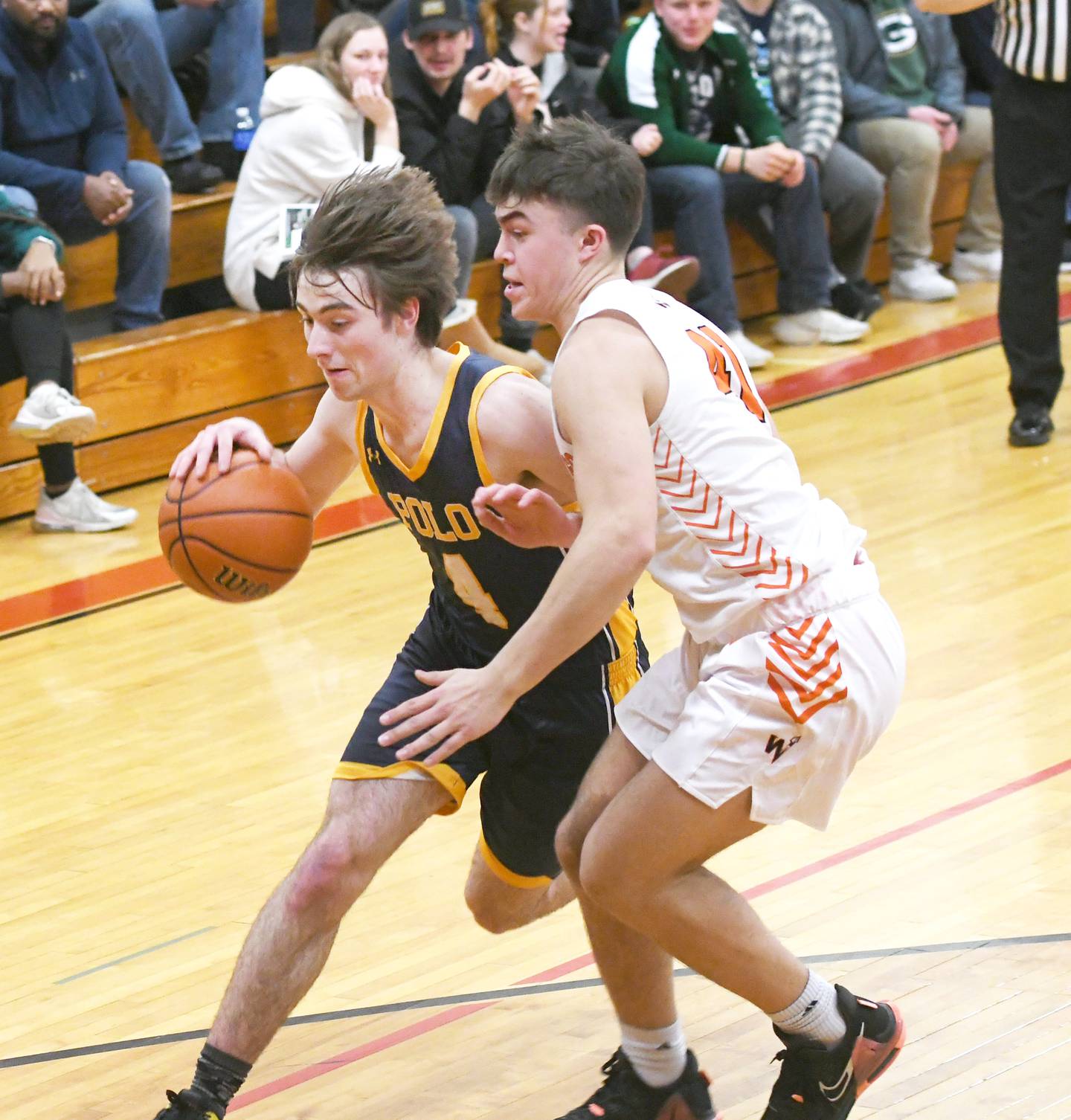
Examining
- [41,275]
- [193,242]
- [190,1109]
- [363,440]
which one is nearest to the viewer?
[190,1109]

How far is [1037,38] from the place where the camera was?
676 cm

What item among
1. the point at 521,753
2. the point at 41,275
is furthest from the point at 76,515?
the point at 521,753

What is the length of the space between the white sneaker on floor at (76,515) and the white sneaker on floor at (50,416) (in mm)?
407

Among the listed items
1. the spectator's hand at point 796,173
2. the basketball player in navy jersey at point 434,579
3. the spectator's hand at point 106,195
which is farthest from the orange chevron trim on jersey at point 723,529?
the spectator's hand at point 796,173

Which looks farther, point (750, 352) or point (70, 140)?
point (750, 352)

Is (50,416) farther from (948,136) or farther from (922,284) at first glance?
(948,136)

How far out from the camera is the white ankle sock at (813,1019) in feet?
9.58

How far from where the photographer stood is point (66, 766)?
5277 millimetres

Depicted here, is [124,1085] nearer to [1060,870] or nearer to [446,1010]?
[446,1010]

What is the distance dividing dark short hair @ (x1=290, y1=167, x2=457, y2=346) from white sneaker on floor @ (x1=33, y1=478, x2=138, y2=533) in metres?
4.37

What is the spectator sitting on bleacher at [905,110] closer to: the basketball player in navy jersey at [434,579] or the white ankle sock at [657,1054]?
the basketball player in navy jersey at [434,579]

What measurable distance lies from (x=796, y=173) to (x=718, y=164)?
0.42 m

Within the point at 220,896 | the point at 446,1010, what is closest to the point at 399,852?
the point at 220,896

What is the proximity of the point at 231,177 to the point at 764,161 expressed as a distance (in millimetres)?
2643
